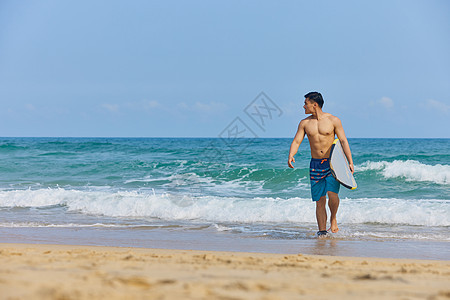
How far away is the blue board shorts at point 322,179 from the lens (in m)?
5.52

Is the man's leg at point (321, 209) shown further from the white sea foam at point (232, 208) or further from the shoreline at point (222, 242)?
the white sea foam at point (232, 208)

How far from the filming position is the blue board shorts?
5523 millimetres

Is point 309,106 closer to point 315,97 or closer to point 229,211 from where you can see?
point 315,97

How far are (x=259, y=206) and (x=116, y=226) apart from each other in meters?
2.65

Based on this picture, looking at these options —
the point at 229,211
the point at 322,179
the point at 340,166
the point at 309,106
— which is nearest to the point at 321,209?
the point at 322,179

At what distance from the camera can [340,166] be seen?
5508 mm

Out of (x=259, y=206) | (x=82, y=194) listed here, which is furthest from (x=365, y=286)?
(x=82, y=194)

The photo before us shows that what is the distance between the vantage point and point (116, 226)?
6867 mm

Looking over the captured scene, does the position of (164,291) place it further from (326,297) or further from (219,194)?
(219,194)

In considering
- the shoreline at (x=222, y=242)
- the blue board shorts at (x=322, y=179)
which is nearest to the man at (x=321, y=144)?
the blue board shorts at (x=322, y=179)

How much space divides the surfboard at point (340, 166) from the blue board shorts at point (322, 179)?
8cm

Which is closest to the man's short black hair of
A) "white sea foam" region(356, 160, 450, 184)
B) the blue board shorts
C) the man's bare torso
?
the man's bare torso

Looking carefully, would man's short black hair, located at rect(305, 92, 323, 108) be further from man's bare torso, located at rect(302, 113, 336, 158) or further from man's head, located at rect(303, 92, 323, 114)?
man's bare torso, located at rect(302, 113, 336, 158)

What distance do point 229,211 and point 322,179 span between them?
9.28ft
